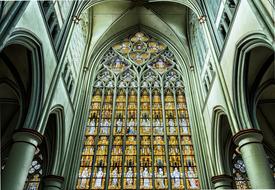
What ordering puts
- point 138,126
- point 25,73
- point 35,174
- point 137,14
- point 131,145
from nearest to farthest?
point 25,73 → point 35,174 → point 131,145 → point 138,126 → point 137,14

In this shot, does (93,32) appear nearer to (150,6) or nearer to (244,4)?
(150,6)

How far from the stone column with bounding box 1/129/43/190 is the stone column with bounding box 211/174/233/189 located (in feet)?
22.2

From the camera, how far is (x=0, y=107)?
12375 mm

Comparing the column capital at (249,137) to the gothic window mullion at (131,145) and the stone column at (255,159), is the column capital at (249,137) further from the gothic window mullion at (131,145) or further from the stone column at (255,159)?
Result: the gothic window mullion at (131,145)

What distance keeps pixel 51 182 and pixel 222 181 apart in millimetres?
6552

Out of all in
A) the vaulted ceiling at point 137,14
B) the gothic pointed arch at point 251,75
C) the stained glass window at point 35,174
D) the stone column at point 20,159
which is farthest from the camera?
the vaulted ceiling at point 137,14

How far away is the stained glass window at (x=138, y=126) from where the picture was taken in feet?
39.6

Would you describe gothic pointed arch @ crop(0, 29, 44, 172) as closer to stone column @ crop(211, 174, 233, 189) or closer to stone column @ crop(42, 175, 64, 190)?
stone column @ crop(42, 175, 64, 190)

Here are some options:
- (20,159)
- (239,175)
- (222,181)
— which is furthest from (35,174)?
(239,175)

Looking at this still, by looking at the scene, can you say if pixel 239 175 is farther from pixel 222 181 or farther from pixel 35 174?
pixel 35 174

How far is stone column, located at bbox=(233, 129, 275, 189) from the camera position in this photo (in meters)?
7.50

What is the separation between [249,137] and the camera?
8328mm

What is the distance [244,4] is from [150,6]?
32.5 feet

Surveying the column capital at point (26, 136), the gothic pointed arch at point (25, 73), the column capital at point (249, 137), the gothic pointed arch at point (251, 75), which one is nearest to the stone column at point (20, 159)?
the column capital at point (26, 136)
